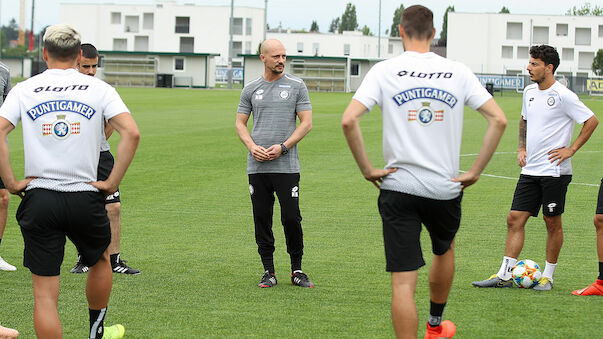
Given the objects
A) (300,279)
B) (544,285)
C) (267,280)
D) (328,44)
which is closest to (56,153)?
(267,280)

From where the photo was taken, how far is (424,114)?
4.91m

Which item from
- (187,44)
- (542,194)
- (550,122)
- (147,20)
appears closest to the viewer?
(550,122)

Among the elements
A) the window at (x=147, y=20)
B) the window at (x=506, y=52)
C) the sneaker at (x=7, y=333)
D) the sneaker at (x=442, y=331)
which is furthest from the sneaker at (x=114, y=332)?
the window at (x=147, y=20)

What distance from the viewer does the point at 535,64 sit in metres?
7.23

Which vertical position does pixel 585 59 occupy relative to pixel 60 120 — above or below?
above

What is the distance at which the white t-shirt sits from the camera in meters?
7.22

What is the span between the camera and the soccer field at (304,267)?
241 inches

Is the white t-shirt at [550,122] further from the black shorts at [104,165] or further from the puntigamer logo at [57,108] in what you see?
the puntigamer logo at [57,108]

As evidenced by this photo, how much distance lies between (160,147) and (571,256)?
1332 centimetres

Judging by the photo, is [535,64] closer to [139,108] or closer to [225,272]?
[225,272]

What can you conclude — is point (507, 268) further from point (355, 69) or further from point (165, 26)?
point (165, 26)

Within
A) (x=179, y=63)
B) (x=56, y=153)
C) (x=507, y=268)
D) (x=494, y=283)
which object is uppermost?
(x=179, y=63)

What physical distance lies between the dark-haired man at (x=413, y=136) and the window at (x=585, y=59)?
3819 inches

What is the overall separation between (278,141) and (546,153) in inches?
93.6
